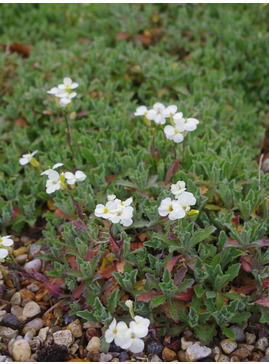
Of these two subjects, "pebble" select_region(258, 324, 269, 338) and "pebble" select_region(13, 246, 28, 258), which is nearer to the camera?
"pebble" select_region(258, 324, 269, 338)

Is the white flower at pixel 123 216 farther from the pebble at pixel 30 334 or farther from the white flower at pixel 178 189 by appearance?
the pebble at pixel 30 334

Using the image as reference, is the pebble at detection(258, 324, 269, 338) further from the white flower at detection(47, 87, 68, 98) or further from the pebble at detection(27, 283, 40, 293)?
the white flower at detection(47, 87, 68, 98)

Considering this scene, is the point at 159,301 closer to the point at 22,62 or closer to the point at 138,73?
the point at 138,73

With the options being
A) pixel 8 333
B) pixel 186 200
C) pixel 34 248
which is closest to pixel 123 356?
pixel 8 333

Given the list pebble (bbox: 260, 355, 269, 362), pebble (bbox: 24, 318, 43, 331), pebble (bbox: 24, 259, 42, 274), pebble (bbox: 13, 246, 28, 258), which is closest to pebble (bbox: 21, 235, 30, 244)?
pebble (bbox: 13, 246, 28, 258)

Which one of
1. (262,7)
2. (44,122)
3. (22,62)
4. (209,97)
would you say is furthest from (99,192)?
(262,7)
